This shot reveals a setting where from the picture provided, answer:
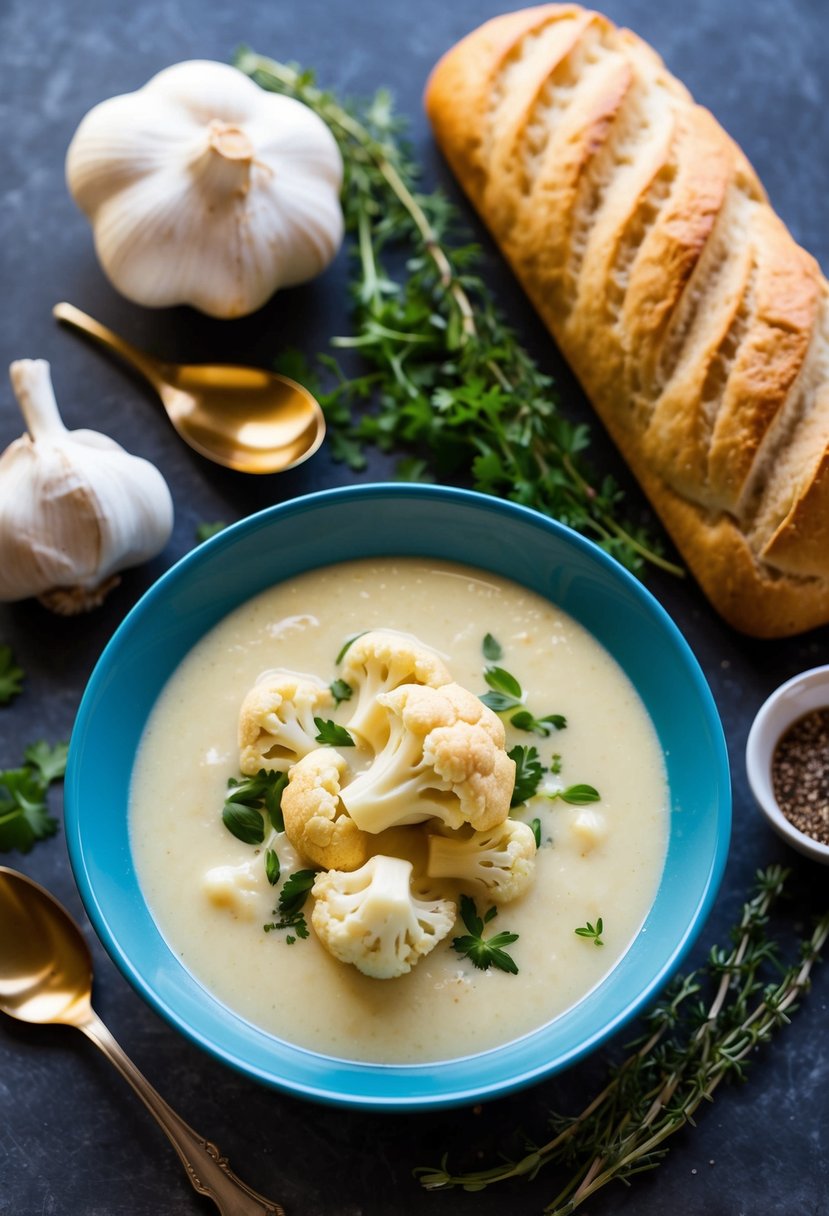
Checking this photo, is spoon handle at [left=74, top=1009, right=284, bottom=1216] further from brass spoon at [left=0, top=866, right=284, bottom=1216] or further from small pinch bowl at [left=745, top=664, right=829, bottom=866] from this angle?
small pinch bowl at [left=745, top=664, right=829, bottom=866]

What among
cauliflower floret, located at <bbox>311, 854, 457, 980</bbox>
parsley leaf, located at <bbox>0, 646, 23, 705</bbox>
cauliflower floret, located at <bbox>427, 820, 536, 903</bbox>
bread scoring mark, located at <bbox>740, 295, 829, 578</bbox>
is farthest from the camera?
parsley leaf, located at <bbox>0, 646, 23, 705</bbox>

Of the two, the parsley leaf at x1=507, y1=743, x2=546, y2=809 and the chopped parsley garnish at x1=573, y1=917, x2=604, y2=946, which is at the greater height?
the parsley leaf at x1=507, y1=743, x2=546, y2=809

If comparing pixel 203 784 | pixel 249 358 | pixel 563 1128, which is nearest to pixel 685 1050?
pixel 563 1128

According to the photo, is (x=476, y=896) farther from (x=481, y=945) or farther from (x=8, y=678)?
(x=8, y=678)

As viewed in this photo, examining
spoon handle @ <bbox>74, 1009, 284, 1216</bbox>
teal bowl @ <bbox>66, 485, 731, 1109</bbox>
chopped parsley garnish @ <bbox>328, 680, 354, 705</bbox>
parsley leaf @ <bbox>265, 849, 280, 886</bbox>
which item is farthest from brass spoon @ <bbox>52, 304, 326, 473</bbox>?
spoon handle @ <bbox>74, 1009, 284, 1216</bbox>

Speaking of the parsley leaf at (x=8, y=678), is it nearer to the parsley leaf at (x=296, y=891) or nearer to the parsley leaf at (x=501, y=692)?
the parsley leaf at (x=296, y=891)

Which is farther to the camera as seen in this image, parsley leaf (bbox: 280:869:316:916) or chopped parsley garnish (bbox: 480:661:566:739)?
chopped parsley garnish (bbox: 480:661:566:739)

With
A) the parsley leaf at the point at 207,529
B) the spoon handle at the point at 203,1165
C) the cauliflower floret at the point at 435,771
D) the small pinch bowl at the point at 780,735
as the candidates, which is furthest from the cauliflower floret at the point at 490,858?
the parsley leaf at the point at 207,529
